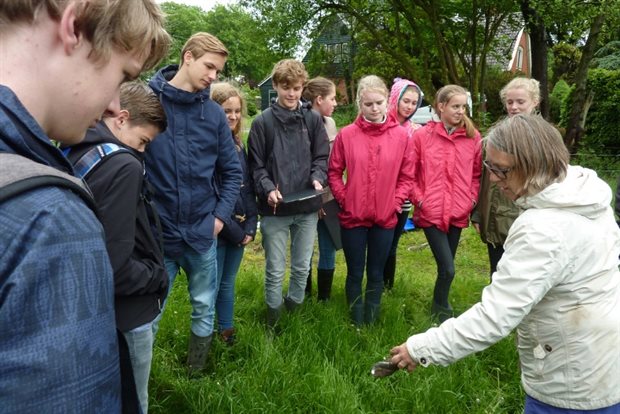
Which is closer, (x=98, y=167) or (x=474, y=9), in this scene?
(x=98, y=167)

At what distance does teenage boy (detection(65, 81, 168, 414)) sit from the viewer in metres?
1.87

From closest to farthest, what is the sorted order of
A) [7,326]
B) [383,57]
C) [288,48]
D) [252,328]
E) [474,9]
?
[7,326] < [252,328] < [474,9] < [288,48] < [383,57]

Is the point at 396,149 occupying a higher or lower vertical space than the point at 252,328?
higher

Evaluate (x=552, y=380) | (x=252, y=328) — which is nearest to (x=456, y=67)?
(x=252, y=328)

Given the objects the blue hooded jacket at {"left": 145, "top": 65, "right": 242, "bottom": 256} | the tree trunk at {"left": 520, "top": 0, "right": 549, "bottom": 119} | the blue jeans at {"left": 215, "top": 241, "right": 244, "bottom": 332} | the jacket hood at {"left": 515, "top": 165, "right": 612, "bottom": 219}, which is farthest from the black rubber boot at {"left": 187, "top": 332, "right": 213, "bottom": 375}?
the tree trunk at {"left": 520, "top": 0, "right": 549, "bottom": 119}

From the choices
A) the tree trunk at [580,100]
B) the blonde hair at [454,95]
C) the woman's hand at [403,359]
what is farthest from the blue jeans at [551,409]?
the tree trunk at [580,100]

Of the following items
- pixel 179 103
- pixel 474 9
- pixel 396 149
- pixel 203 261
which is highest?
pixel 474 9

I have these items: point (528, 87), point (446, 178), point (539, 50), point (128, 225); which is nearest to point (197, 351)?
point (128, 225)

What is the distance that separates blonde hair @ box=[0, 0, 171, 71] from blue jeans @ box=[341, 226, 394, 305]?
3.05 meters

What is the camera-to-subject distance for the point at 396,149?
3.90m

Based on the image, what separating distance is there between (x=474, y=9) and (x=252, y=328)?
431 inches

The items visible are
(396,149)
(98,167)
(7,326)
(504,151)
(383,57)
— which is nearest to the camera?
(7,326)

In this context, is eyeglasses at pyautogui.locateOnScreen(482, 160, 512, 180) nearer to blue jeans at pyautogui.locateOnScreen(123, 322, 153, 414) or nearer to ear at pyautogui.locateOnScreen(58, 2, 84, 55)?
blue jeans at pyautogui.locateOnScreen(123, 322, 153, 414)

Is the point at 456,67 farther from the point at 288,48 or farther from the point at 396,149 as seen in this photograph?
the point at 396,149
